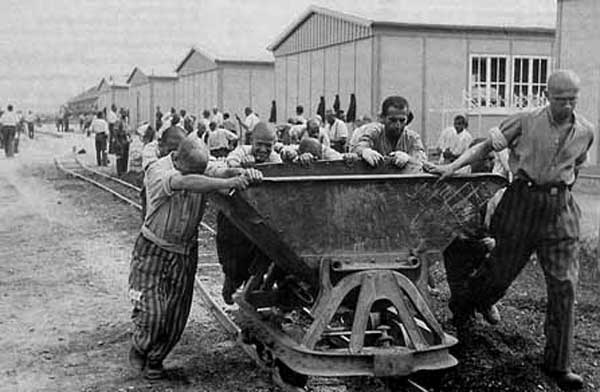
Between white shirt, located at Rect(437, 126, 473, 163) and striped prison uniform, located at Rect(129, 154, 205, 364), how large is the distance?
770cm

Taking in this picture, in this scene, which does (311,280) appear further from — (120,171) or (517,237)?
(120,171)

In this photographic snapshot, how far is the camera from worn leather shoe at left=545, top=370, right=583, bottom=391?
5.91 metres

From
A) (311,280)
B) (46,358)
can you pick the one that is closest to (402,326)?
(311,280)

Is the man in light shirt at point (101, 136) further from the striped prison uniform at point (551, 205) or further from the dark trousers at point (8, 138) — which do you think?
the striped prison uniform at point (551, 205)

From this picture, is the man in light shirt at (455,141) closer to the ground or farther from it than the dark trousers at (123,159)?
farther from it

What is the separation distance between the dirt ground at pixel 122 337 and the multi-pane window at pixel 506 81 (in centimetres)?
1140

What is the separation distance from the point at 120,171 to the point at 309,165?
1796 cm

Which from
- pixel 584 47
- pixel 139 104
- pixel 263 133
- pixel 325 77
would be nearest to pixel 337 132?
pixel 584 47

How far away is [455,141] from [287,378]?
8359 millimetres

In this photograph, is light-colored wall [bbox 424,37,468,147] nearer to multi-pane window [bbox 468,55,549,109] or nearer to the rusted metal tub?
multi-pane window [bbox 468,55,549,109]

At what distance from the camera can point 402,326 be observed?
6.09 m

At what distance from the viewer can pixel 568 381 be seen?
19.4 feet

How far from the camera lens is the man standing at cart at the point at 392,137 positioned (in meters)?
6.70

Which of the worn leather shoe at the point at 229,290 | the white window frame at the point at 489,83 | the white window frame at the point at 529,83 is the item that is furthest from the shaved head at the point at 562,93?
the white window frame at the point at 529,83
